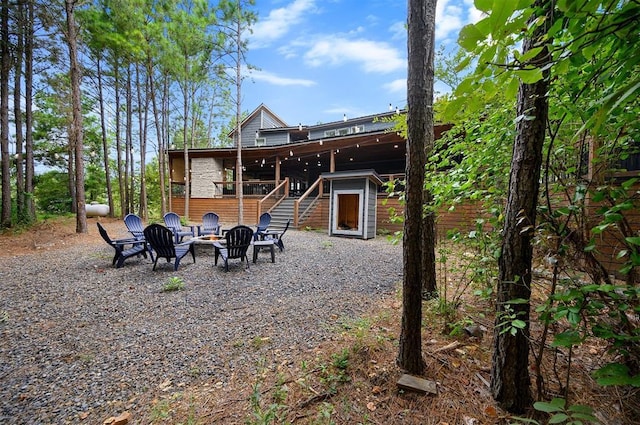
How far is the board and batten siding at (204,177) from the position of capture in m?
15.3

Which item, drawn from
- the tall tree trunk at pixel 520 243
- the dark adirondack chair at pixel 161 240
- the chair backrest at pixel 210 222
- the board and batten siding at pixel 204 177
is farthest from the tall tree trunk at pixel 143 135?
the tall tree trunk at pixel 520 243

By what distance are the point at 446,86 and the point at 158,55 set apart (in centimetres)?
1290

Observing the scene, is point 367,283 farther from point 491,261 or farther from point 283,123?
point 283,123

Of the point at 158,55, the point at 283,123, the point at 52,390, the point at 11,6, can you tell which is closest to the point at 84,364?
the point at 52,390

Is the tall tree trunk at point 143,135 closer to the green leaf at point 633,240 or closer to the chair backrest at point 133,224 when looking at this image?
the chair backrest at point 133,224

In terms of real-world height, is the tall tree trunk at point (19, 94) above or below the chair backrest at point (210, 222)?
above

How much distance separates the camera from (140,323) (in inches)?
119

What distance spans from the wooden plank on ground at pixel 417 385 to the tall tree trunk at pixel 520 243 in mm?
385

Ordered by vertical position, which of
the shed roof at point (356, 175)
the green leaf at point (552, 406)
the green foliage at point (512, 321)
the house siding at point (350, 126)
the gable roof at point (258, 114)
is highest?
the gable roof at point (258, 114)

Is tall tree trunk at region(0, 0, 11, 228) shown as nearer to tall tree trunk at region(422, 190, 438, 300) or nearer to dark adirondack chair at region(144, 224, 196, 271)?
dark adirondack chair at region(144, 224, 196, 271)

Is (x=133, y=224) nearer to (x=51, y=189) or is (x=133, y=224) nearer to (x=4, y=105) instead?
(x=4, y=105)

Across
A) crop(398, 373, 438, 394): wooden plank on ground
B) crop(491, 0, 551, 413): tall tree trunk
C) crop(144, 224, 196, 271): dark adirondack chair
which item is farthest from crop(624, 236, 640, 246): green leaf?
crop(144, 224, 196, 271): dark adirondack chair

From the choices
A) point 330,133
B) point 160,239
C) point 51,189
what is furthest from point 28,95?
point 330,133

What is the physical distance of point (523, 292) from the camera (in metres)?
1.42
